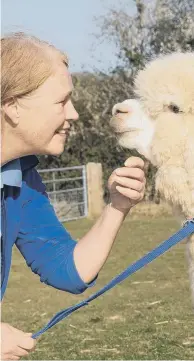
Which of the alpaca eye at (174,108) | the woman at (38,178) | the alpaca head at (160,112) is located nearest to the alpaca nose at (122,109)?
the alpaca head at (160,112)

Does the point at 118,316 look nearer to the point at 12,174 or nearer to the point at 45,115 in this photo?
the point at 12,174

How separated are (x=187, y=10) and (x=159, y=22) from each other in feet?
2.11

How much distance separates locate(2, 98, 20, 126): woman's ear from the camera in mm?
2059

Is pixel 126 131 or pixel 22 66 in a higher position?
pixel 22 66

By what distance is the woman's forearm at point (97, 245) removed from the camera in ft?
7.28

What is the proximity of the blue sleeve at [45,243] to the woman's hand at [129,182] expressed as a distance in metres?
0.21

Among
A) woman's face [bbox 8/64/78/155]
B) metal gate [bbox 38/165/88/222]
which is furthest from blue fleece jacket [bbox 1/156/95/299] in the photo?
metal gate [bbox 38/165/88/222]

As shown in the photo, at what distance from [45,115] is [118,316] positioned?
3.81 metres

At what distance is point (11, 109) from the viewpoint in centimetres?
206

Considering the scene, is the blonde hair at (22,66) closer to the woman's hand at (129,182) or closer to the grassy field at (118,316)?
the woman's hand at (129,182)

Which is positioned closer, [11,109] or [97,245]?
[11,109]

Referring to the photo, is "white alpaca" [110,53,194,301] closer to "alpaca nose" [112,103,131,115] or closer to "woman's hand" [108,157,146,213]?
"alpaca nose" [112,103,131,115]

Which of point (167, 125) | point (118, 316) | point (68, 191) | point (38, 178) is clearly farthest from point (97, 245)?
point (68, 191)

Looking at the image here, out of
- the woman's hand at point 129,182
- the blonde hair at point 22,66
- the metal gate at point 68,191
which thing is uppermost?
the blonde hair at point 22,66
